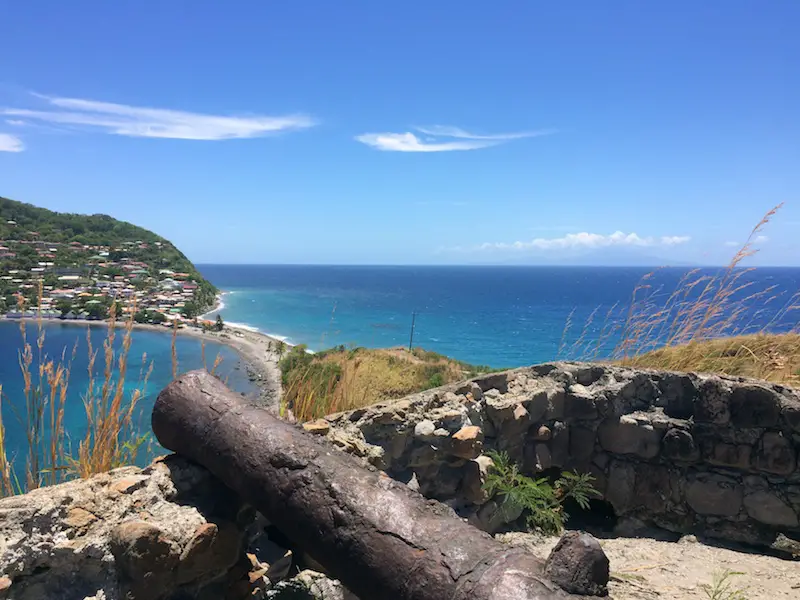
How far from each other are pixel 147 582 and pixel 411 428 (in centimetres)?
190

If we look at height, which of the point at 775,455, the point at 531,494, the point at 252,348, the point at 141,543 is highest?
the point at 141,543

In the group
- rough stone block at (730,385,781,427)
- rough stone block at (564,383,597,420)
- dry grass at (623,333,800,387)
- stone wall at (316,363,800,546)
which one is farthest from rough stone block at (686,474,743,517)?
dry grass at (623,333,800,387)

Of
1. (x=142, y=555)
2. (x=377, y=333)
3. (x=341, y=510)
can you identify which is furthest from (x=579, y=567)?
(x=377, y=333)

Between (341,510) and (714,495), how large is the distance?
12.4 ft

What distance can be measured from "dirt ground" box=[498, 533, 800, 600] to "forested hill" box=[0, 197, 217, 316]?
19832 mm

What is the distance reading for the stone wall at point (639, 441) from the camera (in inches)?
151

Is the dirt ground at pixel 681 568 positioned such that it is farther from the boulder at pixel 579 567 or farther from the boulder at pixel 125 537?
the boulder at pixel 125 537

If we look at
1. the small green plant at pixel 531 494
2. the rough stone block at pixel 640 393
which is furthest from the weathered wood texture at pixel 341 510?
the rough stone block at pixel 640 393

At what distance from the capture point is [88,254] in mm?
41969

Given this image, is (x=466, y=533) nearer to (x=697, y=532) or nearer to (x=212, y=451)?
(x=212, y=451)

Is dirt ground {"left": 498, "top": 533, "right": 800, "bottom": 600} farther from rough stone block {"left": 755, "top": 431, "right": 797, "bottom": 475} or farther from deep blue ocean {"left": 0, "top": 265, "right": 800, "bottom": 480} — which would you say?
deep blue ocean {"left": 0, "top": 265, "right": 800, "bottom": 480}

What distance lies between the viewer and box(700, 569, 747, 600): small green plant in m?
3.09

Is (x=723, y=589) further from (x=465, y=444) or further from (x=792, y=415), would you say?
(x=792, y=415)

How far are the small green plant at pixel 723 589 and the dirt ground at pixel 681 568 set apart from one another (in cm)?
3
